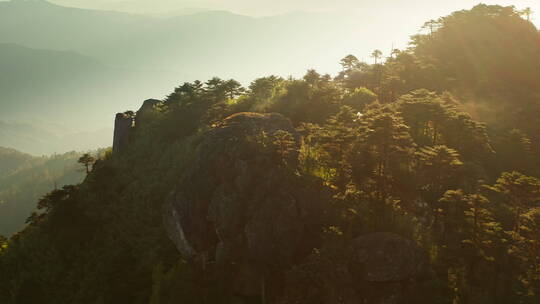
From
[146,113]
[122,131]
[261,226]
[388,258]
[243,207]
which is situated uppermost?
[146,113]

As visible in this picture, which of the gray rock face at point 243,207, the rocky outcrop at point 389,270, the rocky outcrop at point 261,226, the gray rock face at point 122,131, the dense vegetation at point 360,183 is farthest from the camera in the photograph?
the gray rock face at point 122,131

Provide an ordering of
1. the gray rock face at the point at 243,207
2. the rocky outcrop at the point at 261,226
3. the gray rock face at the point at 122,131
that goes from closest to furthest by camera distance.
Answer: the rocky outcrop at the point at 261,226, the gray rock face at the point at 243,207, the gray rock face at the point at 122,131

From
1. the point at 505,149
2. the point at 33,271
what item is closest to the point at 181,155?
the point at 33,271

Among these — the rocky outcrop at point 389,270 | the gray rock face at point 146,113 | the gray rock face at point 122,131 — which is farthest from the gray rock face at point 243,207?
the gray rock face at point 122,131

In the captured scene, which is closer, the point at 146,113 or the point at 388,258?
the point at 388,258

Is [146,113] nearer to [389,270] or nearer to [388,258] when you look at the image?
[388,258]

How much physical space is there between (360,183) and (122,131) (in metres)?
66.8

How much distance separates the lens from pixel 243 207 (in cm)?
4225

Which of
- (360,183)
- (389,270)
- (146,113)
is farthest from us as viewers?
(146,113)

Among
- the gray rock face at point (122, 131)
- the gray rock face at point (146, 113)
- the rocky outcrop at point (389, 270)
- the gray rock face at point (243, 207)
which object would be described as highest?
the gray rock face at point (146, 113)

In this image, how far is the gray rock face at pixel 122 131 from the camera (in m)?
88.5

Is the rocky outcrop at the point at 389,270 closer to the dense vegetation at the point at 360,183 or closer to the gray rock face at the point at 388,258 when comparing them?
the gray rock face at the point at 388,258

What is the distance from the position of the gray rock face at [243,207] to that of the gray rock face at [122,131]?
47.6 metres

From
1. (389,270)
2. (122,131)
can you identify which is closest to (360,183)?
(389,270)
